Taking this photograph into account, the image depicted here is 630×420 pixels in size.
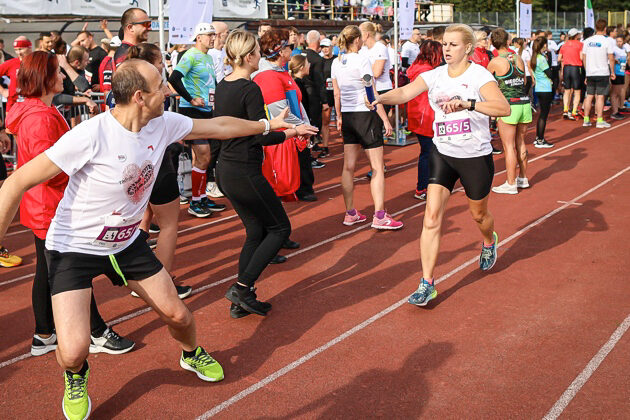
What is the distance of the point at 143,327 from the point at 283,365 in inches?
52.8

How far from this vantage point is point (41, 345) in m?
4.86

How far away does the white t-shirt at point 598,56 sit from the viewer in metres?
15.4

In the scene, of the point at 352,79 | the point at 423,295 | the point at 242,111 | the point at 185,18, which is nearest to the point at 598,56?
the point at 352,79

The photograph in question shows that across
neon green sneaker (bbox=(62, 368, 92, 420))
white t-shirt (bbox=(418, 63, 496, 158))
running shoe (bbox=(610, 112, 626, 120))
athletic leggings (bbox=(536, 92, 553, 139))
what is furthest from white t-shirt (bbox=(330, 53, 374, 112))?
running shoe (bbox=(610, 112, 626, 120))

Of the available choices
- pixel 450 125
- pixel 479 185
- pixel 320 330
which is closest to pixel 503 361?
pixel 320 330

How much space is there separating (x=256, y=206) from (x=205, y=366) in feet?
4.58

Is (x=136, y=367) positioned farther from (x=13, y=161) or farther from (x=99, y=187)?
(x=13, y=161)

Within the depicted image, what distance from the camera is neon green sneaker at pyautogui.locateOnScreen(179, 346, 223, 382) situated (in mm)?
4359

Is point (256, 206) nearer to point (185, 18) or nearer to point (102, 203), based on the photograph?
point (102, 203)

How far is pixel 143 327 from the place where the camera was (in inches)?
210

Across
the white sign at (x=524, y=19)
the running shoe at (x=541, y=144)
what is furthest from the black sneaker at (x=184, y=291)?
the white sign at (x=524, y=19)

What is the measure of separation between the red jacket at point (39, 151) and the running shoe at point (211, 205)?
14.3 feet

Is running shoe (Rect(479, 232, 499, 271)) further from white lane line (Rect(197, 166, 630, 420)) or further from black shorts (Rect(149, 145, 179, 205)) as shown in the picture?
black shorts (Rect(149, 145, 179, 205))

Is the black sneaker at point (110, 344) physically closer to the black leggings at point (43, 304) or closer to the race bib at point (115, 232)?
the black leggings at point (43, 304)
